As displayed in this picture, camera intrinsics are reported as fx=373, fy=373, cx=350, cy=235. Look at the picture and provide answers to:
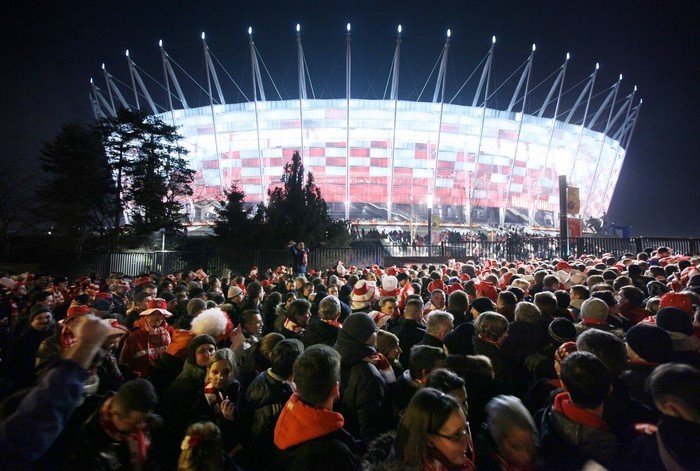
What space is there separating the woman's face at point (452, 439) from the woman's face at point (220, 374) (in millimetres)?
1567

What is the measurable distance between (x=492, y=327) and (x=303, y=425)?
2.22 metres

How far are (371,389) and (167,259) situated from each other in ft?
59.9

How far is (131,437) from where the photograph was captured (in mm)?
2018

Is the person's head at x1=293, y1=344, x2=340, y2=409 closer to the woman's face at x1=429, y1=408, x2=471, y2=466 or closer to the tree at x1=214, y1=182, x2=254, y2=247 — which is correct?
the woman's face at x1=429, y1=408, x2=471, y2=466

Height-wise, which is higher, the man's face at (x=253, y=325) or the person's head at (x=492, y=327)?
the person's head at (x=492, y=327)

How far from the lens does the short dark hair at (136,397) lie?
1.97 m

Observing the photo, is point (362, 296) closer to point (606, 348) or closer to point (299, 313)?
point (299, 313)

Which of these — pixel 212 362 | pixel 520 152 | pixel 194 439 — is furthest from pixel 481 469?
pixel 520 152

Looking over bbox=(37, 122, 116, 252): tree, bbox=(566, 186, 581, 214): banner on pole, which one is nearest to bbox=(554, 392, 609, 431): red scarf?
bbox=(566, 186, 581, 214): banner on pole

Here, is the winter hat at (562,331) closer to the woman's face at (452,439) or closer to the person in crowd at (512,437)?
the person in crowd at (512,437)

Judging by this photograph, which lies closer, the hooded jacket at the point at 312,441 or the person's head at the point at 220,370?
the hooded jacket at the point at 312,441

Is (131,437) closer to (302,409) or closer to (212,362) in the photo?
(212,362)

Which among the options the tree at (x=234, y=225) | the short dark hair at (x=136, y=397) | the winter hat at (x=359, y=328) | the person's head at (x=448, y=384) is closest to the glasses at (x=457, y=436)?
the person's head at (x=448, y=384)

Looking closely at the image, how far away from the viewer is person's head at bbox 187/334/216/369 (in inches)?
113
